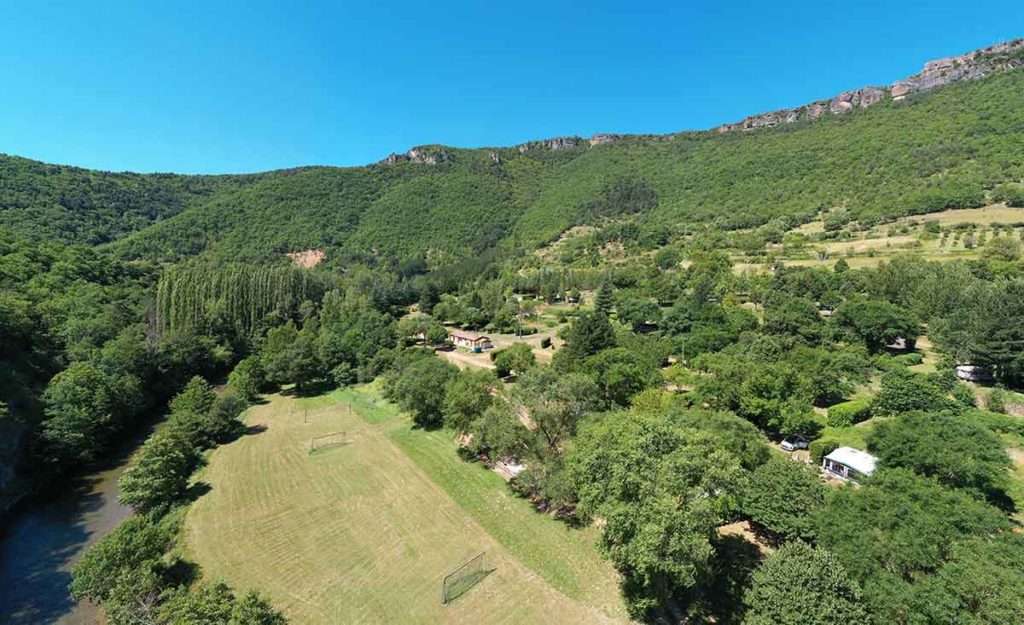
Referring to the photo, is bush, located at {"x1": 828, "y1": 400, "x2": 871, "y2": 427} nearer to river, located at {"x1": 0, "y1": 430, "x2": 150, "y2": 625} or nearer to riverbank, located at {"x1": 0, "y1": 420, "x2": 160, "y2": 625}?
river, located at {"x1": 0, "y1": 430, "x2": 150, "y2": 625}

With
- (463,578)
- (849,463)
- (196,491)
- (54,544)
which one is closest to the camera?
(463,578)

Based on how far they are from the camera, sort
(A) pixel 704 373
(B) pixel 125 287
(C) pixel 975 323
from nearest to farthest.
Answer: (C) pixel 975 323, (A) pixel 704 373, (B) pixel 125 287

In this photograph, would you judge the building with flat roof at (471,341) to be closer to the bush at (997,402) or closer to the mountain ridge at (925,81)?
the bush at (997,402)

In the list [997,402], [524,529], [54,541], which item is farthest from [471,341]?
[997,402]

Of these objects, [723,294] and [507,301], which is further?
[507,301]

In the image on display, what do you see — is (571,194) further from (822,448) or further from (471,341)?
(822,448)

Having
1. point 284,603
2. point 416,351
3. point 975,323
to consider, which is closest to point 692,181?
point 975,323

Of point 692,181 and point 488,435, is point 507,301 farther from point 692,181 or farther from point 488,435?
point 692,181

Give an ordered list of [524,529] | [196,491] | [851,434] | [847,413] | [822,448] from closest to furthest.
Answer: [524,529]
[822,448]
[196,491]
[851,434]
[847,413]
